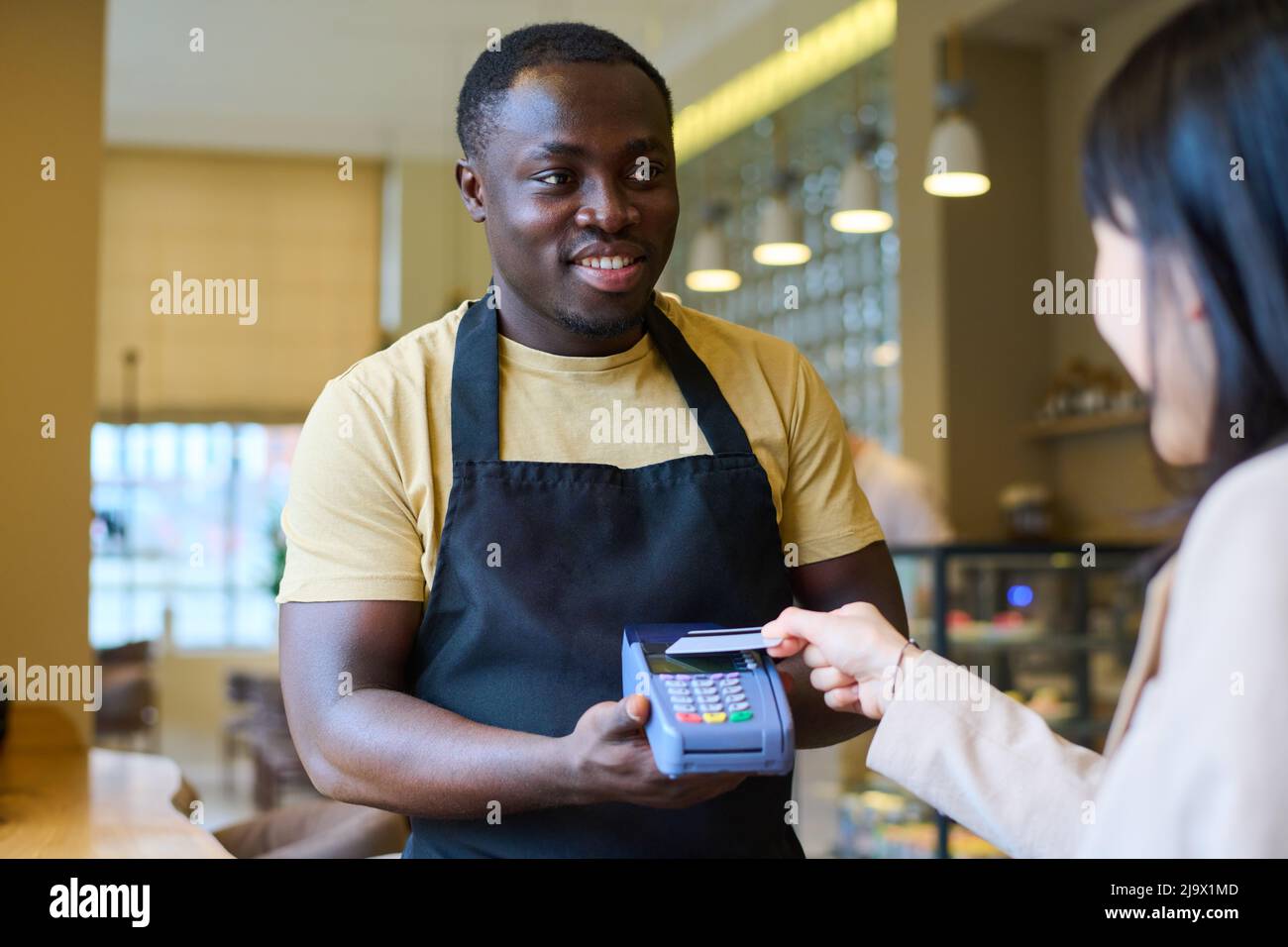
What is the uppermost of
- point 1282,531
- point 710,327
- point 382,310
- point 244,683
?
point 382,310

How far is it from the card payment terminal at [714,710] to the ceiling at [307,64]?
1.64 meters

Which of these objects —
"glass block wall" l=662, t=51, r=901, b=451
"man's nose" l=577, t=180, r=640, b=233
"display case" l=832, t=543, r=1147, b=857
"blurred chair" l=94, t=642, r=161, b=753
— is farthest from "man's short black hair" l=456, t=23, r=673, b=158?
"blurred chair" l=94, t=642, r=161, b=753

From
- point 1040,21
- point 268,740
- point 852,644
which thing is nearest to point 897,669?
point 852,644

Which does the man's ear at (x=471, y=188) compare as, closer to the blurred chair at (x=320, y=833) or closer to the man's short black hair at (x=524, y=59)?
the man's short black hair at (x=524, y=59)

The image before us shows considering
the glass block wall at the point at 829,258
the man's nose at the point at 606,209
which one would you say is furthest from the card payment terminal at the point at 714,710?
the glass block wall at the point at 829,258

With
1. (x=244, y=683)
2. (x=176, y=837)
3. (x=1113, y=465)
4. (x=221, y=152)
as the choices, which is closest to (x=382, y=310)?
(x=221, y=152)

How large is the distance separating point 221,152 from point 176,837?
19.4 ft

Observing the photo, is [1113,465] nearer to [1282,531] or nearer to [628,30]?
[628,30]

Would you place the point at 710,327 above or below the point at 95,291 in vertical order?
below

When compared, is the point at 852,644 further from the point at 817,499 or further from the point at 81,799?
the point at 81,799

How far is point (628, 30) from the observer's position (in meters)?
1.53

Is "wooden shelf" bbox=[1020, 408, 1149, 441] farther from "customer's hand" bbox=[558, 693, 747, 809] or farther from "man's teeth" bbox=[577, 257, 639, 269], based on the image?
"customer's hand" bbox=[558, 693, 747, 809]

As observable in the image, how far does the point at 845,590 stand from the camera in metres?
1.17
